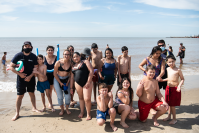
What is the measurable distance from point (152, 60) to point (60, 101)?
296cm

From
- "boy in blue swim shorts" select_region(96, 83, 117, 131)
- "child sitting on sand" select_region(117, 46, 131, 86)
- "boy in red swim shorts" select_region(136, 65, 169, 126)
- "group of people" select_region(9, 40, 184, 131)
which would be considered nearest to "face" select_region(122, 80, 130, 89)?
"group of people" select_region(9, 40, 184, 131)

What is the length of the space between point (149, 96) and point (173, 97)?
0.67 m

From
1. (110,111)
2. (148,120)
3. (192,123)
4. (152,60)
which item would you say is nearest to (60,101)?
(110,111)

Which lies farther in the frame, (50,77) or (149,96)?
(50,77)

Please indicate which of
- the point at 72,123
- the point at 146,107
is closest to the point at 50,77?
the point at 72,123

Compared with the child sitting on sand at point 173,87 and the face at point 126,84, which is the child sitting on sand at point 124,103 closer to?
the face at point 126,84

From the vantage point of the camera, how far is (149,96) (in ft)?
12.6

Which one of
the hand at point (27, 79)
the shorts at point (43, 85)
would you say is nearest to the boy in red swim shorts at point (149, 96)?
the shorts at point (43, 85)

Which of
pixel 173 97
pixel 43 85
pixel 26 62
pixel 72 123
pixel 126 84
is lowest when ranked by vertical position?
pixel 72 123

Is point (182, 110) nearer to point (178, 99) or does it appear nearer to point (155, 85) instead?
point (178, 99)

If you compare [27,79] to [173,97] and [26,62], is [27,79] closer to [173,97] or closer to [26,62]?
[26,62]

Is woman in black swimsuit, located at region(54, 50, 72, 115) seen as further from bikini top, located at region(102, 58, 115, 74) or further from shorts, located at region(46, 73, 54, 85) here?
bikini top, located at region(102, 58, 115, 74)

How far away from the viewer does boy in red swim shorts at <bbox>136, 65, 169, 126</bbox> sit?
147 inches

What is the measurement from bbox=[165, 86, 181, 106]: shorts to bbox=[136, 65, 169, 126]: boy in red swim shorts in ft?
0.97
